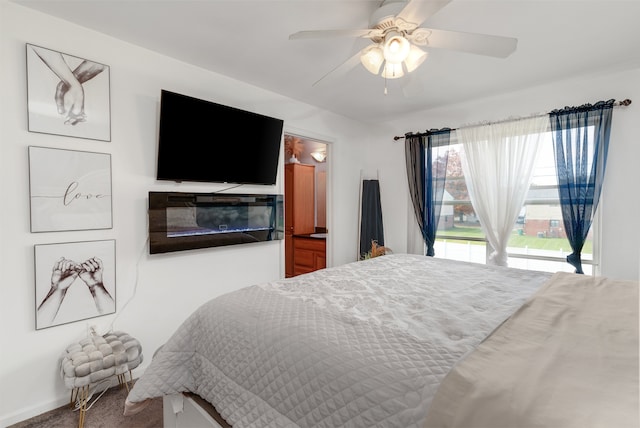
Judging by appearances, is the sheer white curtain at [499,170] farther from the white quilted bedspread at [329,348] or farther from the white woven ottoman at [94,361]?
the white woven ottoman at [94,361]

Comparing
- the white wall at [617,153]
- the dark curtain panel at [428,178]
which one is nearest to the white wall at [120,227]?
the dark curtain panel at [428,178]

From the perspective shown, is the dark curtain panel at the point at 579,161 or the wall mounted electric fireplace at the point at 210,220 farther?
the dark curtain panel at the point at 579,161

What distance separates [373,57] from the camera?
6.08 feet

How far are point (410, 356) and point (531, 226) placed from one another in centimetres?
302

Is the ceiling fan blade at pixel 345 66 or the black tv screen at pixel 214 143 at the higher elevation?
the ceiling fan blade at pixel 345 66

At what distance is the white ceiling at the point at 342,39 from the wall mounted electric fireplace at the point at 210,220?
1.13m

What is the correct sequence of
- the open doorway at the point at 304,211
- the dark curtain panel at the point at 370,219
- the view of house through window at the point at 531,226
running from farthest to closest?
the open doorway at the point at 304,211 → the dark curtain panel at the point at 370,219 → the view of house through window at the point at 531,226

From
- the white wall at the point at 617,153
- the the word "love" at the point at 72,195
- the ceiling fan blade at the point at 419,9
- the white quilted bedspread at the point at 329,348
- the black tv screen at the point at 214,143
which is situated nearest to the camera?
the white quilted bedspread at the point at 329,348

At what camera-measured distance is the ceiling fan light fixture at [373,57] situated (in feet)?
5.96

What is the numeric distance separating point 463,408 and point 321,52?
7.79 ft

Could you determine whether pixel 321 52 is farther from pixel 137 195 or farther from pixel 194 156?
pixel 137 195

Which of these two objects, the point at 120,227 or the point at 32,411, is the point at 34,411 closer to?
the point at 32,411

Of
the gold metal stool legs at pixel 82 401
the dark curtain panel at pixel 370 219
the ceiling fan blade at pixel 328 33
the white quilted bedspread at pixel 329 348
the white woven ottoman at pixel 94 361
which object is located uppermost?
the ceiling fan blade at pixel 328 33

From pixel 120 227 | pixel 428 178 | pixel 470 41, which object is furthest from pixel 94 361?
pixel 428 178
